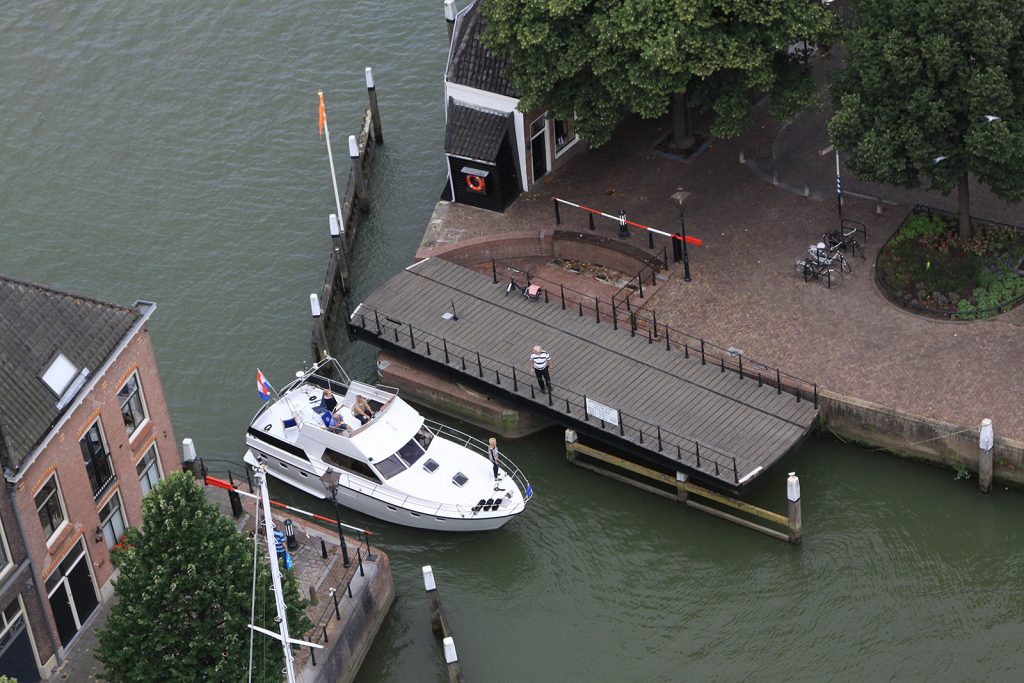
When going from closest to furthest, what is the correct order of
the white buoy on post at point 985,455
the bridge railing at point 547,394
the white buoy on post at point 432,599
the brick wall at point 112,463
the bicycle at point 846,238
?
the brick wall at point 112,463 < the white buoy on post at point 432,599 < the white buoy on post at point 985,455 < the bridge railing at point 547,394 < the bicycle at point 846,238

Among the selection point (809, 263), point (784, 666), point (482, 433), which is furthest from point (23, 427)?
point (809, 263)

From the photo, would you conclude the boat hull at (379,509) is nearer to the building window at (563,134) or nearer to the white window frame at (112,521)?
the white window frame at (112,521)

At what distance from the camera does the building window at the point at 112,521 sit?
5731 cm

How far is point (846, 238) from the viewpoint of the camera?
68.4 m

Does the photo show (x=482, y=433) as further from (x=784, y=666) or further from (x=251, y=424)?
(x=784, y=666)

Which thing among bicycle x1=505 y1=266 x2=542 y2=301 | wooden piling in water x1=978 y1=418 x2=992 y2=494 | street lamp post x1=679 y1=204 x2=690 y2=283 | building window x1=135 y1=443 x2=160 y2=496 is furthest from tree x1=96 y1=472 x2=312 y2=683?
wooden piling in water x1=978 y1=418 x2=992 y2=494

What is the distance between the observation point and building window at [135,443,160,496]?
193 ft

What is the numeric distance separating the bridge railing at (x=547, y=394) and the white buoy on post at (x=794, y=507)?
1785 millimetres

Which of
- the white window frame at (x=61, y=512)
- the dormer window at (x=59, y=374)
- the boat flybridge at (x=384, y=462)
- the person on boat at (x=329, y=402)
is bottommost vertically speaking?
the boat flybridge at (x=384, y=462)

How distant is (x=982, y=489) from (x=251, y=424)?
23.7 m

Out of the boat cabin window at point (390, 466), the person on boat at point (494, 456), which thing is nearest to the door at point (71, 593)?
the boat cabin window at point (390, 466)

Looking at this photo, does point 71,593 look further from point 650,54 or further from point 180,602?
point 650,54

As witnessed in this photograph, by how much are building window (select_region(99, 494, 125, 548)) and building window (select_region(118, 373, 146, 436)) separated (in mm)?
2160

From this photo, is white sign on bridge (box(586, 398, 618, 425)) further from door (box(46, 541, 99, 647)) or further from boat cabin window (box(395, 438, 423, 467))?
door (box(46, 541, 99, 647))
